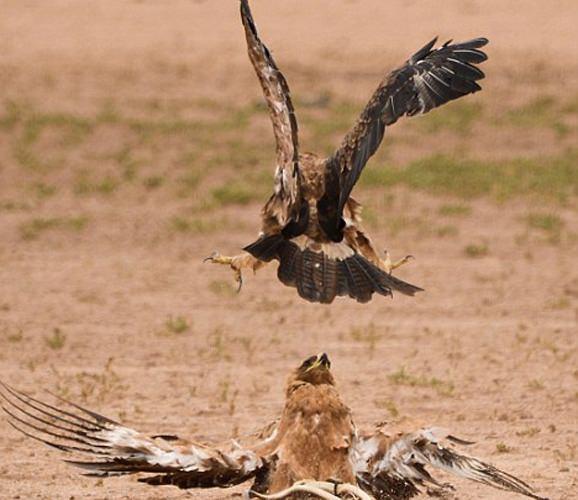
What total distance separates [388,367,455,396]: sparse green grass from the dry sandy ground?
1cm

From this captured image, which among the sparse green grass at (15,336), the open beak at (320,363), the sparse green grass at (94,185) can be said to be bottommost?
the sparse green grass at (15,336)

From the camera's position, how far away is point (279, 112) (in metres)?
8.00

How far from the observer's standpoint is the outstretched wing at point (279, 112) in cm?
792

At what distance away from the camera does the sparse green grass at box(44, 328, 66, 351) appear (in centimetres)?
1013

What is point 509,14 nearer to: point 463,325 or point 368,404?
point 463,325

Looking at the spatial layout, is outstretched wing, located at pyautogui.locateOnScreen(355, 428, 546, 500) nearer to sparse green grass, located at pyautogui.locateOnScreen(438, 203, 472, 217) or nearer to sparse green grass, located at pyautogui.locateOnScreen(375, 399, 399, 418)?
sparse green grass, located at pyautogui.locateOnScreen(375, 399, 399, 418)

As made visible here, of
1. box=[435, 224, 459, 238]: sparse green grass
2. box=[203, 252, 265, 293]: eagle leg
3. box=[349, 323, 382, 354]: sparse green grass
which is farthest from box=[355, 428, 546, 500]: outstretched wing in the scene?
box=[435, 224, 459, 238]: sparse green grass

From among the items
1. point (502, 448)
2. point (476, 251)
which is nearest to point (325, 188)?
point (502, 448)

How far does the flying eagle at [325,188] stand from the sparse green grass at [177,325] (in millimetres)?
2549

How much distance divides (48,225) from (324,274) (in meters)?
7.05

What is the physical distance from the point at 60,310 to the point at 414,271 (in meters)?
2.93

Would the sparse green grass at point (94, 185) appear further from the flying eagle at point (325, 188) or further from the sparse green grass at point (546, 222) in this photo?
the flying eagle at point (325, 188)

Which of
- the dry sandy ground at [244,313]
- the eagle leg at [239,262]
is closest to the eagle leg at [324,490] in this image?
→ the dry sandy ground at [244,313]

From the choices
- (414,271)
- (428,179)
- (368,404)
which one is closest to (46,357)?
(368,404)
